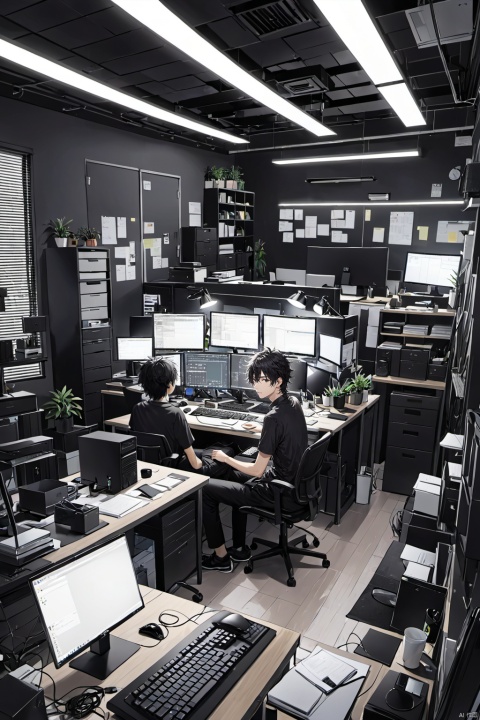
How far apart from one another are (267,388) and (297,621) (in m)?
1.36

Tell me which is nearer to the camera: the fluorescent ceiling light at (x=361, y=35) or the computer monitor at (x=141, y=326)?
the fluorescent ceiling light at (x=361, y=35)

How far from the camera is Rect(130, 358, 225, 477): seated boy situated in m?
3.48

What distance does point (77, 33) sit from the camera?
14.1ft

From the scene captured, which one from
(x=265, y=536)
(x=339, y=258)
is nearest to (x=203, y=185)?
(x=339, y=258)

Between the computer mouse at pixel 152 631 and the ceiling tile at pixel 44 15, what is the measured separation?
403 cm

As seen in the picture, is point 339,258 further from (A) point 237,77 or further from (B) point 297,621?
(B) point 297,621

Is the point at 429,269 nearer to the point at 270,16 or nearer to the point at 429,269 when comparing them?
the point at 429,269

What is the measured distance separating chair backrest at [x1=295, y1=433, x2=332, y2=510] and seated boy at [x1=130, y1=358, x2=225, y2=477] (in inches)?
27.4

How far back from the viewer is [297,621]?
9.95 ft

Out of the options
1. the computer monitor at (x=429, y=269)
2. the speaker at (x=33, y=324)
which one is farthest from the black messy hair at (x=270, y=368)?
the computer monitor at (x=429, y=269)

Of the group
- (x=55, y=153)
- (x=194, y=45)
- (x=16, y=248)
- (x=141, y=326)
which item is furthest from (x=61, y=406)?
→ (x=194, y=45)

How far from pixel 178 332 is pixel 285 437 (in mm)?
1925

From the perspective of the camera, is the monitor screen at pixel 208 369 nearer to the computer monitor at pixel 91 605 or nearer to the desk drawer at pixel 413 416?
the desk drawer at pixel 413 416

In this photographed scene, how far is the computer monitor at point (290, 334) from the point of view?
4.48 m
